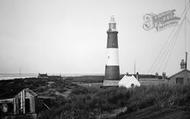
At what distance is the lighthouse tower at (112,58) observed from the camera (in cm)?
2287

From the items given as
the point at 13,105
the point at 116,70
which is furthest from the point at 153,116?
the point at 116,70

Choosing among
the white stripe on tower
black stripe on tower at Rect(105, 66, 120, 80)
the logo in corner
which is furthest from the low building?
the logo in corner

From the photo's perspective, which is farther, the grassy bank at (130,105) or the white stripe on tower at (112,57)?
the white stripe on tower at (112,57)

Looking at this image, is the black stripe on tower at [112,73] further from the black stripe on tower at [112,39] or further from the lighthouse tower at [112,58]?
the black stripe on tower at [112,39]

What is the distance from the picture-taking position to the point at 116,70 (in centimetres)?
2327

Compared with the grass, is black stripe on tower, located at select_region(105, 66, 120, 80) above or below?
above

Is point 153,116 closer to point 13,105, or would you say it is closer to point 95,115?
point 95,115

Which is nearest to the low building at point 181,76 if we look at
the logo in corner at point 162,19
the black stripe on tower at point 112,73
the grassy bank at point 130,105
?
the black stripe on tower at point 112,73

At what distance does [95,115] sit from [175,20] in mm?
10234

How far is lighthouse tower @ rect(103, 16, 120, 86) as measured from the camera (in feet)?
75.0

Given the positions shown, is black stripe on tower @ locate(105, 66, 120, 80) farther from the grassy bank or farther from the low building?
the grassy bank

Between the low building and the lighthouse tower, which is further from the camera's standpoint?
the lighthouse tower

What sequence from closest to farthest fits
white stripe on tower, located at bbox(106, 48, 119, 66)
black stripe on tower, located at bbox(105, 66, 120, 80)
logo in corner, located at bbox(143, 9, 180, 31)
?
logo in corner, located at bbox(143, 9, 180, 31) → white stripe on tower, located at bbox(106, 48, 119, 66) → black stripe on tower, located at bbox(105, 66, 120, 80)

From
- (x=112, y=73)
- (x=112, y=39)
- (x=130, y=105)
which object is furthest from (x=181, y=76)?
(x=130, y=105)
